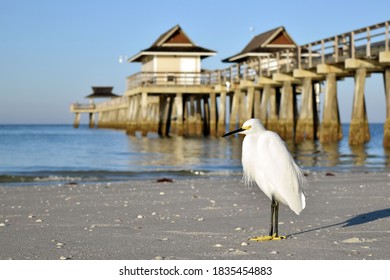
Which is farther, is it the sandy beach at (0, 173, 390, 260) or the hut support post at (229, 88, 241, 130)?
the hut support post at (229, 88, 241, 130)

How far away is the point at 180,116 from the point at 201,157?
80.9 ft

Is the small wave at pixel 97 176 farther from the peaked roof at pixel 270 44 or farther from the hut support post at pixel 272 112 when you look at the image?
the peaked roof at pixel 270 44

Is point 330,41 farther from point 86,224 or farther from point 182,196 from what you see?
point 86,224

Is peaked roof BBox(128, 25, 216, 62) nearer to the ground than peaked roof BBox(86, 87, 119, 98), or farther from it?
farther from it

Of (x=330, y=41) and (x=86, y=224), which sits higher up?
(x=330, y=41)

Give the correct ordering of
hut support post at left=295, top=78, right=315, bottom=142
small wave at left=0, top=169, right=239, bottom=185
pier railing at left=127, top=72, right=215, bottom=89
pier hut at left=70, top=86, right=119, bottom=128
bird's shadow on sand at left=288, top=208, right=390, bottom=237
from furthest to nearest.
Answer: pier hut at left=70, top=86, right=119, bottom=128, pier railing at left=127, top=72, right=215, bottom=89, hut support post at left=295, top=78, right=315, bottom=142, small wave at left=0, top=169, right=239, bottom=185, bird's shadow on sand at left=288, top=208, right=390, bottom=237

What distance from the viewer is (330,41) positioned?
3088cm

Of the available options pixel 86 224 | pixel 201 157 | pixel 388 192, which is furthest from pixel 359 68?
pixel 86 224

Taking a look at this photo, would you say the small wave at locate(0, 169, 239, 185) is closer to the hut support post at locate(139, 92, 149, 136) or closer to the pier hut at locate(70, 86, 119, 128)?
the hut support post at locate(139, 92, 149, 136)

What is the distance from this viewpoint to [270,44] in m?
58.9

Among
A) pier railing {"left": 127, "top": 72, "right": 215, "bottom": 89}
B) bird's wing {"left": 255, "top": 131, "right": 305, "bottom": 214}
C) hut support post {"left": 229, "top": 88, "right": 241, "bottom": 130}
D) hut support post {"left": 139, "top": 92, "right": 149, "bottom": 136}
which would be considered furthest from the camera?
pier railing {"left": 127, "top": 72, "right": 215, "bottom": 89}

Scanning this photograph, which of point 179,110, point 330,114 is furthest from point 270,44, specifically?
point 330,114

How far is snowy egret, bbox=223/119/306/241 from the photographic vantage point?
23.5 feet

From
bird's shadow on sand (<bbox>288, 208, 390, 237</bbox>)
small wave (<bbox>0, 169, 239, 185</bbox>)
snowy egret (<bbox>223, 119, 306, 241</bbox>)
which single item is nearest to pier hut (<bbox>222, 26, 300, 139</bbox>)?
small wave (<bbox>0, 169, 239, 185</bbox>)
